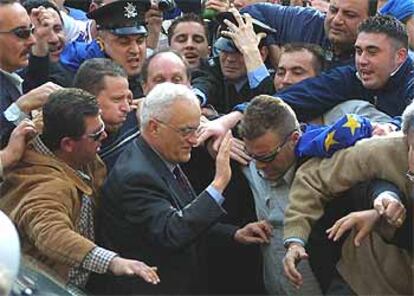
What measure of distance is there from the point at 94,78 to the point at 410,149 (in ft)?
5.34

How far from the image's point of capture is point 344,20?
5.09 m

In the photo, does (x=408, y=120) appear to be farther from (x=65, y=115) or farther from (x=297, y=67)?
(x=65, y=115)

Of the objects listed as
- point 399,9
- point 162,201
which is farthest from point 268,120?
point 399,9

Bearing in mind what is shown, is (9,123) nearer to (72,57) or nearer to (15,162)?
(15,162)

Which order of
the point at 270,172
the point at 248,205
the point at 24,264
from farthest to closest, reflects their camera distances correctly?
the point at 248,205, the point at 270,172, the point at 24,264

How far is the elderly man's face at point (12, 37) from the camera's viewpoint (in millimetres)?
4617

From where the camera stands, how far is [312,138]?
4.07 m

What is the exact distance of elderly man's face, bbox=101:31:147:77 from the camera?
5.10 m

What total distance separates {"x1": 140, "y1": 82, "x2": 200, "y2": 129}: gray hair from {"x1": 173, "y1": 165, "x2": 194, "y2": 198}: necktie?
0.28 meters

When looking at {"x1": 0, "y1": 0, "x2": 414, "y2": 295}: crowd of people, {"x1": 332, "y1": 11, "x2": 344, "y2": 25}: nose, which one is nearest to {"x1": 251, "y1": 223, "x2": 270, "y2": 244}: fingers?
{"x1": 0, "y1": 0, "x2": 414, "y2": 295}: crowd of people

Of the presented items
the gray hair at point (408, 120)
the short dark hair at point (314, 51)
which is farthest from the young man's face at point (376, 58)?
the gray hair at point (408, 120)

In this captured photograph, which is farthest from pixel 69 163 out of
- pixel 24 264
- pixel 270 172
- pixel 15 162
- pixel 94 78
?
pixel 24 264

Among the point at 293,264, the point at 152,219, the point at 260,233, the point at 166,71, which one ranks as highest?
the point at 166,71

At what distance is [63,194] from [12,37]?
1093 mm
